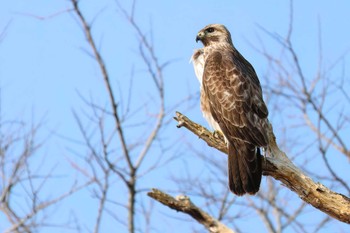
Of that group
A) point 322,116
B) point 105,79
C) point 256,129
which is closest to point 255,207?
point 322,116

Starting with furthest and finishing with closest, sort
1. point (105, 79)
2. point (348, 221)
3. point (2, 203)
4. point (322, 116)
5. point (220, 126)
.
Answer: point (105, 79), point (322, 116), point (2, 203), point (220, 126), point (348, 221)

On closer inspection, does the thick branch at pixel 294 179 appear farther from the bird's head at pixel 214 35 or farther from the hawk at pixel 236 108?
the bird's head at pixel 214 35

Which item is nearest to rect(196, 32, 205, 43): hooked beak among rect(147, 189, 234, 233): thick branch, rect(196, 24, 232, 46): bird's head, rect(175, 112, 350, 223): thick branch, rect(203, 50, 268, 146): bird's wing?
rect(196, 24, 232, 46): bird's head

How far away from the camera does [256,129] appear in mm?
7578

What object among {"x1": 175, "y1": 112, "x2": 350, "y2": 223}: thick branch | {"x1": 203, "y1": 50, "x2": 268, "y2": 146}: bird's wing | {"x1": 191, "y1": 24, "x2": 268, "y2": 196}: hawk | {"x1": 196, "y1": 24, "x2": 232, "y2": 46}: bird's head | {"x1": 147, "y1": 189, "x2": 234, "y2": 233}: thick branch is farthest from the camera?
{"x1": 196, "y1": 24, "x2": 232, "y2": 46}: bird's head

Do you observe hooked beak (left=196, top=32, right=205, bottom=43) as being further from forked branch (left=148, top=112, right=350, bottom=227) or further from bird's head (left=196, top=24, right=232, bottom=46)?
forked branch (left=148, top=112, right=350, bottom=227)

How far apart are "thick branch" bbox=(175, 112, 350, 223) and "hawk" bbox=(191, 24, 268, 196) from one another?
121 mm

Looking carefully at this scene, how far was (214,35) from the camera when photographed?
9.23 metres

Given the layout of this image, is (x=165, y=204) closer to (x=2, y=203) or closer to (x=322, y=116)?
(x=2, y=203)

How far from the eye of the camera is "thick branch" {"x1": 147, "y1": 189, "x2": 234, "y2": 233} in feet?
25.6

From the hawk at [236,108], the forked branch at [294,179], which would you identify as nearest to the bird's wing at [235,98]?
the hawk at [236,108]

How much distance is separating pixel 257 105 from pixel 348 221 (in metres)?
1.38

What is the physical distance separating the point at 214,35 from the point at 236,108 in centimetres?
165

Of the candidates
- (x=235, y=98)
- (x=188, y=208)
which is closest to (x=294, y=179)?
(x=235, y=98)
